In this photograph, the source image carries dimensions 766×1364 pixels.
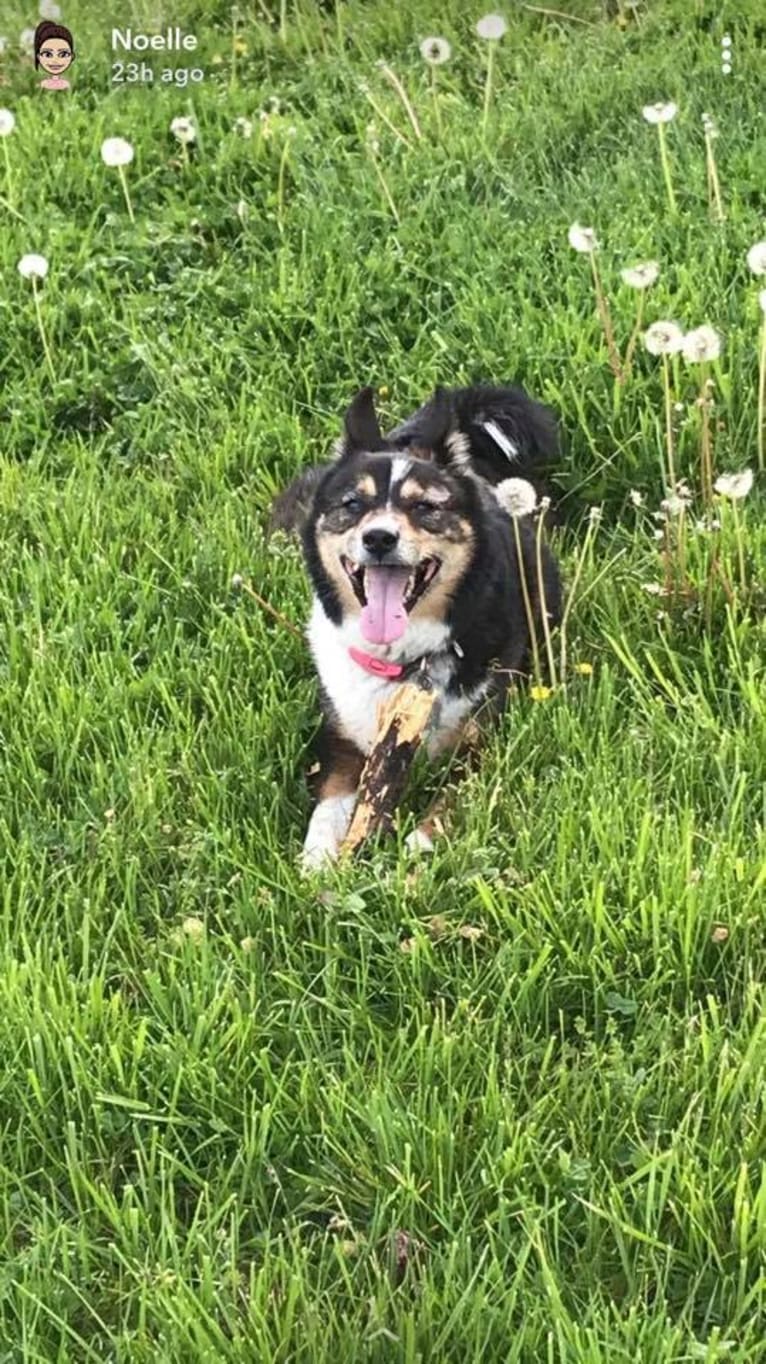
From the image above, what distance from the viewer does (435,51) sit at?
5.70 m

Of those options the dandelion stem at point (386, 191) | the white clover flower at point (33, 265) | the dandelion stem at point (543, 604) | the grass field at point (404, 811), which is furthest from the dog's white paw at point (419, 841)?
the dandelion stem at point (386, 191)

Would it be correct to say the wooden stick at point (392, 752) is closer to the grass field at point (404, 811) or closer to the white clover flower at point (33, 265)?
the grass field at point (404, 811)

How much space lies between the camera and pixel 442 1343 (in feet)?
5.73

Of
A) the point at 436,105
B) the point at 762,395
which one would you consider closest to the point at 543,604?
the point at 762,395

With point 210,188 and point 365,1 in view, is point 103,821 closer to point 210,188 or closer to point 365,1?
point 210,188

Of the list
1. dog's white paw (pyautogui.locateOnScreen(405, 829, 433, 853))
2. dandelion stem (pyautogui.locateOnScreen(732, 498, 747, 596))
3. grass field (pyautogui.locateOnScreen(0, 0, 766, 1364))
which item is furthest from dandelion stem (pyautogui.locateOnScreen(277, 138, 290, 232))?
dog's white paw (pyautogui.locateOnScreen(405, 829, 433, 853))

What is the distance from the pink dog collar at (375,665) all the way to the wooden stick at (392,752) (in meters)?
0.29

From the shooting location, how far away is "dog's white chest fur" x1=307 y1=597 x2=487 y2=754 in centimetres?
312

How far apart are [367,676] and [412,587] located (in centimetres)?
24

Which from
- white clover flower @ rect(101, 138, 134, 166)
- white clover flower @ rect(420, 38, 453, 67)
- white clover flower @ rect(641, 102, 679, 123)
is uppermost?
white clover flower @ rect(420, 38, 453, 67)

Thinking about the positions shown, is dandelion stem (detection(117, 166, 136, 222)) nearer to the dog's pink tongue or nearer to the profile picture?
the profile picture

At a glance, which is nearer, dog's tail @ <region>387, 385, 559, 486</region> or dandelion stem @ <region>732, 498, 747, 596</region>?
dandelion stem @ <region>732, 498, 747, 596</region>

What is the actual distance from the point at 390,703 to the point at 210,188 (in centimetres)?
323

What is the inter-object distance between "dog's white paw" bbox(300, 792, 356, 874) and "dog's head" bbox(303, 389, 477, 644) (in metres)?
0.43
